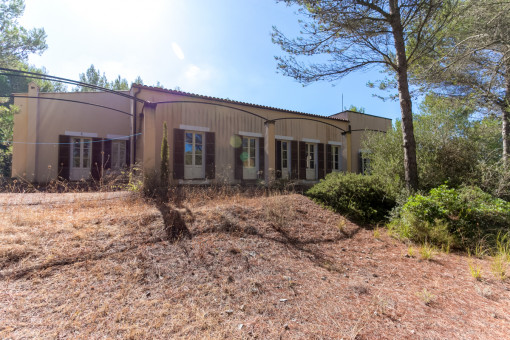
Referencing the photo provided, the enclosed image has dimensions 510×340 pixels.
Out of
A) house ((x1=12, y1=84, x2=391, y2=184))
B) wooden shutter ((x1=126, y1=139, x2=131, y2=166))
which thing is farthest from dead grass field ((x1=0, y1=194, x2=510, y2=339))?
wooden shutter ((x1=126, y1=139, x2=131, y2=166))

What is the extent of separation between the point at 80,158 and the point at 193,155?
516cm

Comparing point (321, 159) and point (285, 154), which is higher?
point (285, 154)

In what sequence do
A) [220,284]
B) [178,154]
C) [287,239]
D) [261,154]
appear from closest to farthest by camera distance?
[220,284], [287,239], [178,154], [261,154]

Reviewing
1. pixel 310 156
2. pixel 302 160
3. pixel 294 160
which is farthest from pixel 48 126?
pixel 310 156

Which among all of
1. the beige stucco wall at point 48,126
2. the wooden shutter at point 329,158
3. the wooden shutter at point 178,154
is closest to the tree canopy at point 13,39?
the beige stucco wall at point 48,126

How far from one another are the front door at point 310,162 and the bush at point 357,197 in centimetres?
522

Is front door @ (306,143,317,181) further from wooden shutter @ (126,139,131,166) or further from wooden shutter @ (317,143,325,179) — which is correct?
wooden shutter @ (126,139,131,166)

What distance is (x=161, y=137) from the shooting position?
847 centimetres

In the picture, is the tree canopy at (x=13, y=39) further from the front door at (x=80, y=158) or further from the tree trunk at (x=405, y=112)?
the tree trunk at (x=405, y=112)

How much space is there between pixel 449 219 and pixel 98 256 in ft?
19.1

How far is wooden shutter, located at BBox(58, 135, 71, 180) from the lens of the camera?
9.76 meters

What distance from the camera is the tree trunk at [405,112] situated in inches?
228

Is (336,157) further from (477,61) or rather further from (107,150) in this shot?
(107,150)

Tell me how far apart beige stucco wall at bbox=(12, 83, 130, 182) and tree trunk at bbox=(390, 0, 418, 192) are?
35.8 feet
